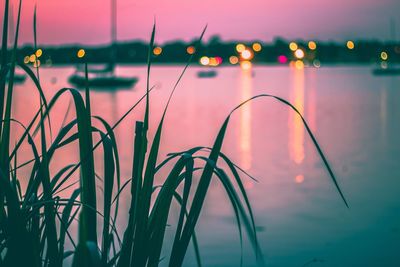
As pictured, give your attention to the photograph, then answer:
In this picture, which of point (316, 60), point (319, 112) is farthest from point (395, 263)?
point (316, 60)

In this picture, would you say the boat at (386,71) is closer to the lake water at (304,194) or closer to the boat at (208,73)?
the boat at (208,73)

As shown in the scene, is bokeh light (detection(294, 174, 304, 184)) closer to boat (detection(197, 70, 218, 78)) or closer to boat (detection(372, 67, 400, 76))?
boat (detection(372, 67, 400, 76))

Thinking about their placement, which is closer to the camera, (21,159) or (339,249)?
(339,249)

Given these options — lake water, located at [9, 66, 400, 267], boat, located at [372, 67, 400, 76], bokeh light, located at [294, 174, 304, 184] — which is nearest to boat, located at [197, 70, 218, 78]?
boat, located at [372, 67, 400, 76]

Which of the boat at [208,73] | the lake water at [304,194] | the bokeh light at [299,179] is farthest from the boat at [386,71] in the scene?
the bokeh light at [299,179]

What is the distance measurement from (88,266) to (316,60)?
402 feet

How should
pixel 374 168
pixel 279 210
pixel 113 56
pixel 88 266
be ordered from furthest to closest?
1. pixel 113 56
2. pixel 374 168
3. pixel 279 210
4. pixel 88 266

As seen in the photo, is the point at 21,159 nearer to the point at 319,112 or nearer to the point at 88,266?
the point at 88,266

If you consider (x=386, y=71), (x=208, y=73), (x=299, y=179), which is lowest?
(x=208, y=73)

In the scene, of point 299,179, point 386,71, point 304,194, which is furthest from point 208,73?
point 304,194

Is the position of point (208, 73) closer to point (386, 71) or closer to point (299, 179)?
point (386, 71)

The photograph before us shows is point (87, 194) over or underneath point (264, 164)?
over

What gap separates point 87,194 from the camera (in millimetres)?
1542

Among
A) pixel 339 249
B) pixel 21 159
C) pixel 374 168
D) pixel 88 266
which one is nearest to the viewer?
pixel 88 266
